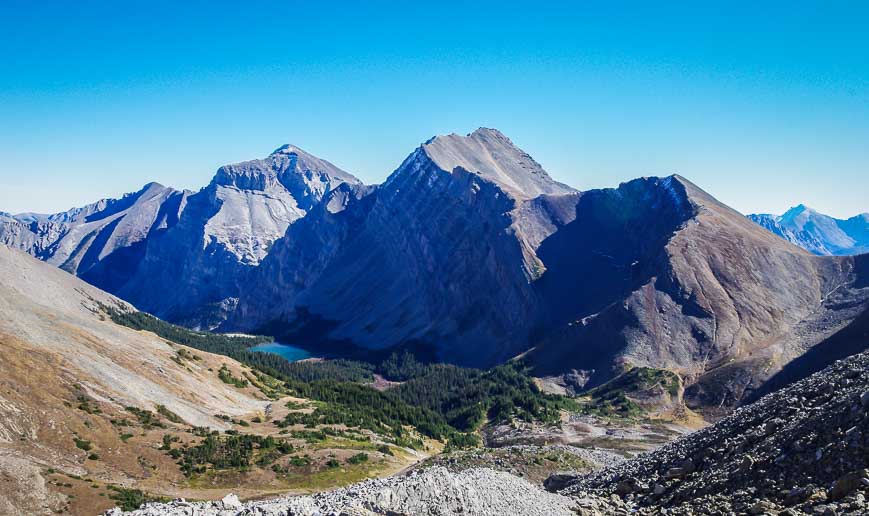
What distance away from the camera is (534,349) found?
162 metres

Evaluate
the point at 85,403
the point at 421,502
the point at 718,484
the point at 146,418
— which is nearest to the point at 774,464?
the point at 718,484

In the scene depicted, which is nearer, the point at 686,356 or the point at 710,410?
the point at 710,410

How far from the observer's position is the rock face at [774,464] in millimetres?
27594

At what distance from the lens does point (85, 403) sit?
70.8 m

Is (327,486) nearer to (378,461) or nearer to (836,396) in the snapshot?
(378,461)

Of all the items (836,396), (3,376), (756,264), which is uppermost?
(756,264)

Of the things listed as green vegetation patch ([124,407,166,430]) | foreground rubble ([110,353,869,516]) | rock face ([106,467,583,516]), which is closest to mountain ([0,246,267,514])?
green vegetation patch ([124,407,166,430])

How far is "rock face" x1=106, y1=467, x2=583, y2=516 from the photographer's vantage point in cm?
2669

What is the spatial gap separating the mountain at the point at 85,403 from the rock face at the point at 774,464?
40165 mm

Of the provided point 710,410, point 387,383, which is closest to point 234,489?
point 710,410

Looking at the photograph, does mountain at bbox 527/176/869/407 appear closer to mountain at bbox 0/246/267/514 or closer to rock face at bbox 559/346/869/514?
mountain at bbox 0/246/267/514

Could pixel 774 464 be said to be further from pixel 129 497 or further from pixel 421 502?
pixel 129 497

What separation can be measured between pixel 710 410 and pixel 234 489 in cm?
8653

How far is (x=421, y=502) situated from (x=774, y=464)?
679 inches
